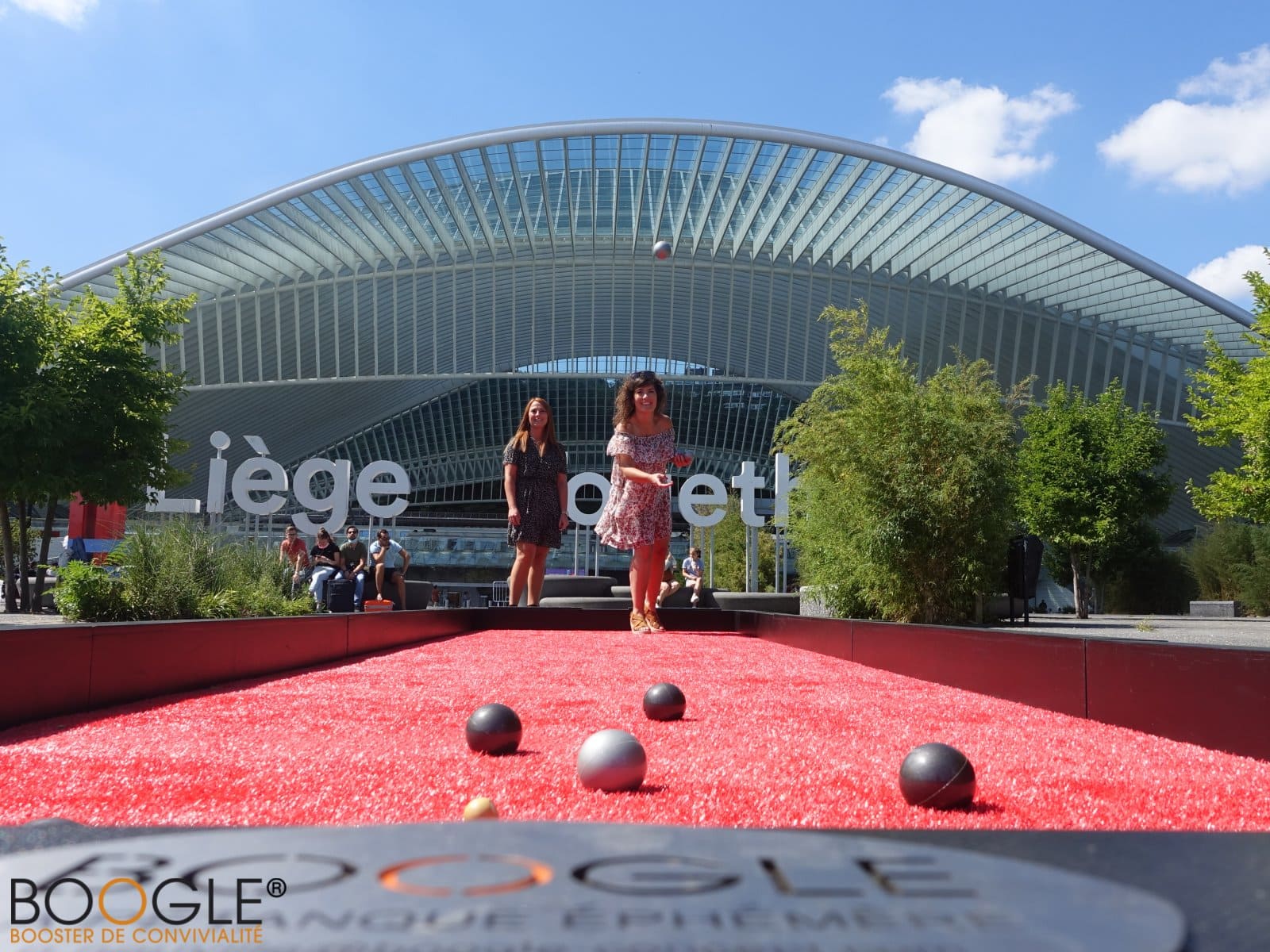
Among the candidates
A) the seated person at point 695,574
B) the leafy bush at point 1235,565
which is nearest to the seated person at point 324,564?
the seated person at point 695,574

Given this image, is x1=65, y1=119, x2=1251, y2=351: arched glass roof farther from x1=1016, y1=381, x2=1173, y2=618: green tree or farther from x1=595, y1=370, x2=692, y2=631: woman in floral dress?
x1=595, y1=370, x2=692, y2=631: woman in floral dress

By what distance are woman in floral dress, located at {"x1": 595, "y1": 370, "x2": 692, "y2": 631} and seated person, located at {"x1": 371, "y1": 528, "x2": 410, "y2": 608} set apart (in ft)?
24.5

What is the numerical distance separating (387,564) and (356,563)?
2.17 metres

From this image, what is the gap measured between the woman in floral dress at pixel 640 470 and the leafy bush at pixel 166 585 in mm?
2928

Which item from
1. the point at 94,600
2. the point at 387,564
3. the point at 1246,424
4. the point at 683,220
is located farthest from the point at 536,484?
the point at 683,220

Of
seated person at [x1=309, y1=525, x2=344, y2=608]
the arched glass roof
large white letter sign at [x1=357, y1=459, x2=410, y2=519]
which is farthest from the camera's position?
the arched glass roof

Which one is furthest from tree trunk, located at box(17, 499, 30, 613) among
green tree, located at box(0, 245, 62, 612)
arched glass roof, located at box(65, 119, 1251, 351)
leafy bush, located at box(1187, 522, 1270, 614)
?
leafy bush, located at box(1187, 522, 1270, 614)

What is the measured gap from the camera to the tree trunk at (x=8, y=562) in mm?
15406

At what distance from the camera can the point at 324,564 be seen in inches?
557

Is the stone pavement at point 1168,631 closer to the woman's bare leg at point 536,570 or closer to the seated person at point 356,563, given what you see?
the woman's bare leg at point 536,570

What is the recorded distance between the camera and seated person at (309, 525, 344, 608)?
13.9 metres

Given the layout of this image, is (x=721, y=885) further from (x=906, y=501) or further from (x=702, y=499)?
(x=702, y=499)

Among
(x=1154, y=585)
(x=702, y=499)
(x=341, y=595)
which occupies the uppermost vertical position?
(x=702, y=499)

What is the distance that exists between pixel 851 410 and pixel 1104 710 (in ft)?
29.9
